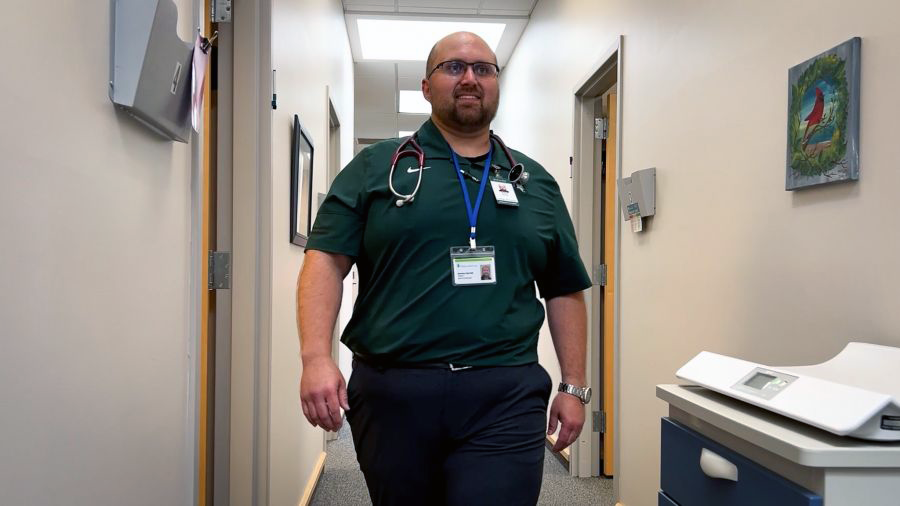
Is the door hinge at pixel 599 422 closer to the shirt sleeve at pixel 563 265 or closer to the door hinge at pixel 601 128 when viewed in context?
the door hinge at pixel 601 128

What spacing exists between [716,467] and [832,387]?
21 centimetres

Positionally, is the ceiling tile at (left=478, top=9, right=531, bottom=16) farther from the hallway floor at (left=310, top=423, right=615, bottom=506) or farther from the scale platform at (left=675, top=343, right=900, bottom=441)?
the scale platform at (left=675, top=343, right=900, bottom=441)

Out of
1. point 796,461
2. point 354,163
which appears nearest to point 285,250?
point 354,163

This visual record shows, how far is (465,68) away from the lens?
1.36 meters

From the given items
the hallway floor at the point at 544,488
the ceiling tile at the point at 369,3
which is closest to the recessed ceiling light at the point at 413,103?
the ceiling tile at the point at 369,3

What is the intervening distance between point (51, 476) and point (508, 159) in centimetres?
96

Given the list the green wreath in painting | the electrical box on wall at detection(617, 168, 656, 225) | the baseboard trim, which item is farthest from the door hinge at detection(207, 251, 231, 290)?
the green wreath in painting

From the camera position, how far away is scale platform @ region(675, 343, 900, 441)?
865mm

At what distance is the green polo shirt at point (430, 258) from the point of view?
1.23 metres

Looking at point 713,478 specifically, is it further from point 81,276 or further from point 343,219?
point 81,276

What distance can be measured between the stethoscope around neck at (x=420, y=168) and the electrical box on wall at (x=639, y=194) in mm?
978

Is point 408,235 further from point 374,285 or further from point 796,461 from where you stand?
point 796,461

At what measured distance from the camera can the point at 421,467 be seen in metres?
1.21

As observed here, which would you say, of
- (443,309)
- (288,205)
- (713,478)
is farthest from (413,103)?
(713,478)
